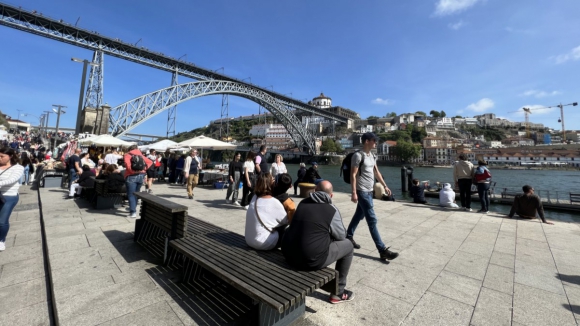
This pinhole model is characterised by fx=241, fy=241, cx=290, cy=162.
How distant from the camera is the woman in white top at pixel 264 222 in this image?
7.12 feet

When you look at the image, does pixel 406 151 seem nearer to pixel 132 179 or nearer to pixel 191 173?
pixel 191 173

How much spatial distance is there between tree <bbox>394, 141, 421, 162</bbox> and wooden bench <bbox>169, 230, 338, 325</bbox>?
80.5 metres

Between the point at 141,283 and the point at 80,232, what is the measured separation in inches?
89.2

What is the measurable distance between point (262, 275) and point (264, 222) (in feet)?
1.80

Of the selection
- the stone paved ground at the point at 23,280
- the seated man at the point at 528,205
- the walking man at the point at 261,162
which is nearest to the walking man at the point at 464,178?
the seated man at the point at 528,205

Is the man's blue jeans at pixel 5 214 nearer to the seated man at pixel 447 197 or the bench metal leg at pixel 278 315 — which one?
the bench metal leg at pixel 278 315

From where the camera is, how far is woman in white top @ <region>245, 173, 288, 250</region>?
2170mm

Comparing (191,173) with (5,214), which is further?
(191,173)

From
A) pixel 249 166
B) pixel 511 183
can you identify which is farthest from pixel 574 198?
pixel 511 183

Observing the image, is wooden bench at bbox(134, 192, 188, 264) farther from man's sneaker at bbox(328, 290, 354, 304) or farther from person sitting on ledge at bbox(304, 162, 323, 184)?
person sitting on ledge at bbox(304, 162, 323, 184)

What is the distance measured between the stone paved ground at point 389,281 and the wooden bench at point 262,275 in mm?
245

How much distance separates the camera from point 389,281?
2.46 m

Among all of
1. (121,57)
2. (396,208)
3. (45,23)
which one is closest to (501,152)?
(396,208)

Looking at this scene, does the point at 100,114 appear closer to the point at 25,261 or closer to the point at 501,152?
the point at 25,261
